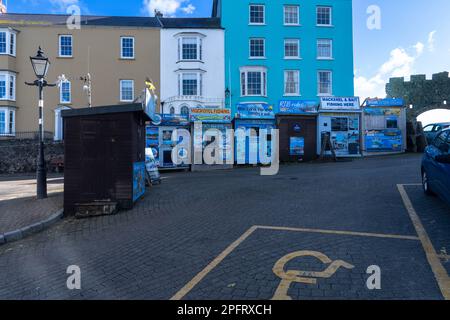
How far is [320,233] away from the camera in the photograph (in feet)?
18.0

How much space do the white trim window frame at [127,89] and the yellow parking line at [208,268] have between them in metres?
25.7

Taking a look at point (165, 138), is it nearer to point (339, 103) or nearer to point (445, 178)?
point (339, 103)

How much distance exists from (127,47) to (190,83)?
6.79 meters

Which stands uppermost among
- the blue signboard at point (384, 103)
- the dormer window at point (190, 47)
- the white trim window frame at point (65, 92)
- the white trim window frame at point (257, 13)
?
the white trim window frame at point (257, 13)

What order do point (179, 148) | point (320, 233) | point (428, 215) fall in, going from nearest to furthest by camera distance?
point (320, 233), point (428, 215), point (179, 148)

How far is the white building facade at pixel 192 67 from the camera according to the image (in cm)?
2767

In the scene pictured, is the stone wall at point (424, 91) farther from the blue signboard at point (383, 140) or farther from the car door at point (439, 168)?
the car door at point (439, 168)

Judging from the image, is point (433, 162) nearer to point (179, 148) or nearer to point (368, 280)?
point (368, 280)

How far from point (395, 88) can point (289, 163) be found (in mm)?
30269

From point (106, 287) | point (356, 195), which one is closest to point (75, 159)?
point (106, 287)

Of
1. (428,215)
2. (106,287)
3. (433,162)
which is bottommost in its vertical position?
(106,287)

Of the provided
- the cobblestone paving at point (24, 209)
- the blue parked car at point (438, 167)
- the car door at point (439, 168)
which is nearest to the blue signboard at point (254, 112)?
the cobblestone paving at point (24, 209)

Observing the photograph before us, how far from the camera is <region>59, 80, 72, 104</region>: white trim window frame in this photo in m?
28.0

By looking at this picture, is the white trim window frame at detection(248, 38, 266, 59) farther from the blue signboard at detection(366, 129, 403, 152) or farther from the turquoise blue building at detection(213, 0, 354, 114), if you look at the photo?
the blue signboard at detection(366, 129, 403, 152)
